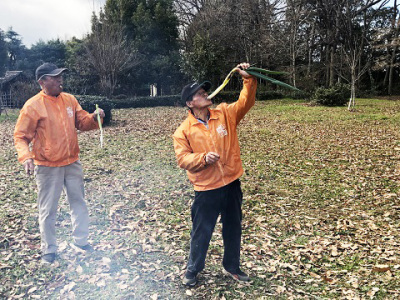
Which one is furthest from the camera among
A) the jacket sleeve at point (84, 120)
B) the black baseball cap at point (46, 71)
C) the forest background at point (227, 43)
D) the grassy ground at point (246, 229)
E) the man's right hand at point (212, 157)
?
the forest background at point (227, 43)

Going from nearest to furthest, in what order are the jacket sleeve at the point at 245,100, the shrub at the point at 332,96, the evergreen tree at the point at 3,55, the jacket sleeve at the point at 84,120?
1. the jacket sleeve at the point at 245,100
2. the jacket sleeve at the point at 84,120
3. the shrub at the point at 332,96
4. the evergreen tree at the point at 3,55

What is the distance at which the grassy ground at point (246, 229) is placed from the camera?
3.50 meters

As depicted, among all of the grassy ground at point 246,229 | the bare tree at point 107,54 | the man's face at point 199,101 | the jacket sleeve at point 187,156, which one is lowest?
the grassy ground at point 246,229

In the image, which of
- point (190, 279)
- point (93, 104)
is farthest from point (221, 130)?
point (93, 104)

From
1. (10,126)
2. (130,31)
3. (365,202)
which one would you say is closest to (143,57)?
(130,31)

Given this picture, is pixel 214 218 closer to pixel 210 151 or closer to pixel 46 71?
pixel 210 151

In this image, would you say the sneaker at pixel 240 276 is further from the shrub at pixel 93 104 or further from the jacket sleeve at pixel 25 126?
the shrub at pixel 93 104

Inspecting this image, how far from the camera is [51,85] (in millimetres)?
3686

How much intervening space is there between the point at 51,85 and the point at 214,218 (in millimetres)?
2204

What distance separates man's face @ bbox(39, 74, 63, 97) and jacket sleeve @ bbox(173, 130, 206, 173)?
1.55m

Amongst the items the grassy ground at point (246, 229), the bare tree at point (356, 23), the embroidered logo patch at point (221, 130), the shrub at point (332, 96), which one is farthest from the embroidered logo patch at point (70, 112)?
the bare tree at point (356, 23)

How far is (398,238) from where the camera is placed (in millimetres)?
4496

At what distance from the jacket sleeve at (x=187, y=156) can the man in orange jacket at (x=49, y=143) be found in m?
1.36

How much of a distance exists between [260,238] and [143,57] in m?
24.0
